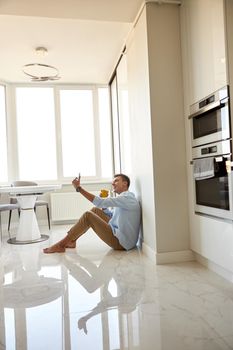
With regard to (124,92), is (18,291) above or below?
below

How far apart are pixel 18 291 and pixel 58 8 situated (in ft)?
7.72

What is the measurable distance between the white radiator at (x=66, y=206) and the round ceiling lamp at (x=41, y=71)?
186 cm

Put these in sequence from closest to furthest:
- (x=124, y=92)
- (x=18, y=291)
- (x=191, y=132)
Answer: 1. (x=18, y=291)
2. (x=191, y=132)
3. (x=124, y=92)

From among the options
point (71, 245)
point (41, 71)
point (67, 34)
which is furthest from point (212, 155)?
point (41, 71)

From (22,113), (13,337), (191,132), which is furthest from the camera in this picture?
(22,113)

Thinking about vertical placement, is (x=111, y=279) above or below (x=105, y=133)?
below

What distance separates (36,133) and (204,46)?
360 centimetres

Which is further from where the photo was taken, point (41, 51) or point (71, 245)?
point (41, 51)

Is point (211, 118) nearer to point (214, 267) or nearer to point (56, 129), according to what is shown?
point (214, 267)

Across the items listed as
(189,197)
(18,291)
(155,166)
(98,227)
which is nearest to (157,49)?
(155,166)

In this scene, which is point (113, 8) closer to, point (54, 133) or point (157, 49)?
point (157, 49)

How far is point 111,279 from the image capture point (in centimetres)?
214

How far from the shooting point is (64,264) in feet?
8.39

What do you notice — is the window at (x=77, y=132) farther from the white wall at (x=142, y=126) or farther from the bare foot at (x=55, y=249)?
the bare foot at (x=55, y=249)
